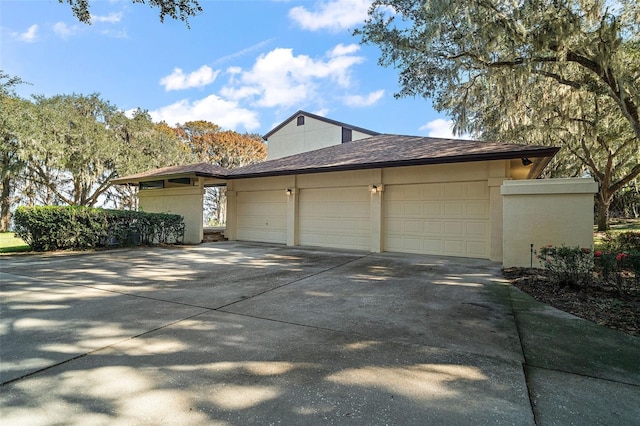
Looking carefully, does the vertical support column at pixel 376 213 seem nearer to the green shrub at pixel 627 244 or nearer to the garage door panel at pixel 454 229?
the garage door panel at pixel 454 229

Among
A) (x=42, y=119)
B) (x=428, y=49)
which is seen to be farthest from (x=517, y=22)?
(x=42, y=119)

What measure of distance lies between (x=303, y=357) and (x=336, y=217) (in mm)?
8457

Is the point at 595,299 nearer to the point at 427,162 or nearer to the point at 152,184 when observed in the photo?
the point at 427,162

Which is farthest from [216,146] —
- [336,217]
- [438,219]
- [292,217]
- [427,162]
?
[438,219]

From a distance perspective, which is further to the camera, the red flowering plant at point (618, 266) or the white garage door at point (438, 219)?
the white garage door at point (438, 219)

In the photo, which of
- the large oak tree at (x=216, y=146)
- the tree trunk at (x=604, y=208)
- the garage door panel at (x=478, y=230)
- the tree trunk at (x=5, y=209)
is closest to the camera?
the garage door panel at (x=478, y=230)

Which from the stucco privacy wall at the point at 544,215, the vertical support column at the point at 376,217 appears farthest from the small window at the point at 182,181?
the stucco privacy wall at the point at 544,215

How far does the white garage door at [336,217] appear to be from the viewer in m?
10.4

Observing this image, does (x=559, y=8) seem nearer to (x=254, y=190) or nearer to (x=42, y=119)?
(x=254, y=190)

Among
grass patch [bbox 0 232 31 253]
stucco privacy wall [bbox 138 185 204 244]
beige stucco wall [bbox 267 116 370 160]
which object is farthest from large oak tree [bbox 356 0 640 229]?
grass patch [bbox 0 232 31 253]

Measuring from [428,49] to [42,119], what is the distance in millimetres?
19938

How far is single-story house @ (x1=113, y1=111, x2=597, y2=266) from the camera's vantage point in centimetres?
677

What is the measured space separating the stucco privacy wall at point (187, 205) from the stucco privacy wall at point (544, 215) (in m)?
10.3

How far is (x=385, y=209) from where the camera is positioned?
10.1m
